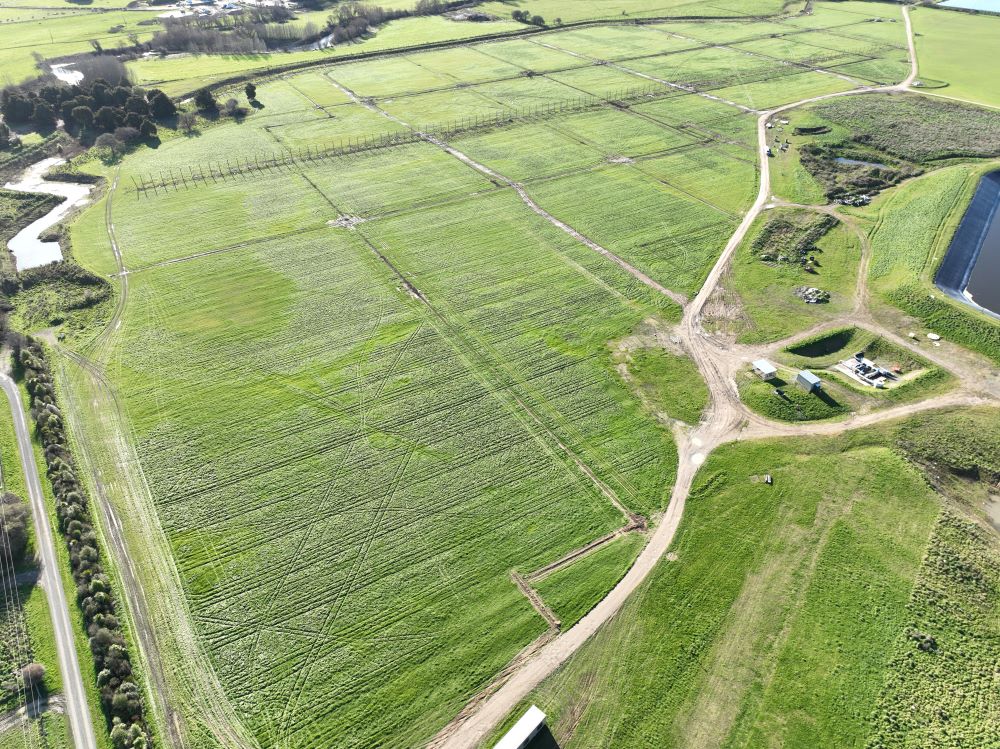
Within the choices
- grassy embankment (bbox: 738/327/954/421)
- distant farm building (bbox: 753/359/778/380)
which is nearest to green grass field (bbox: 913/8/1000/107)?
grassy embankment (bbox: 738/327/954/421)

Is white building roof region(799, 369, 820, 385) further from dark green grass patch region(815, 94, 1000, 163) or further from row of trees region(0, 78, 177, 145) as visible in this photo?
row of trees region(0, 78, 177, 145)

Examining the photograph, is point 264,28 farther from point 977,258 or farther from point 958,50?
point 958,50

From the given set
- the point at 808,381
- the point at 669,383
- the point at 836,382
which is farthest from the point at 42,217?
the point at 836,382

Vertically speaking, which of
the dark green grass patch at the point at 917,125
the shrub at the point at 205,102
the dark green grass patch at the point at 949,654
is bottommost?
the dark green grass patch at the point at 949,654

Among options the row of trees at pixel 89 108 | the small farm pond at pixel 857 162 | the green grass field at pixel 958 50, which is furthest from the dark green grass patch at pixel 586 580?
the green grass field at pixel 958 50

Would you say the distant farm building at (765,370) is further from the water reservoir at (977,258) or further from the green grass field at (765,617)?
the water reservoir at (977,258)

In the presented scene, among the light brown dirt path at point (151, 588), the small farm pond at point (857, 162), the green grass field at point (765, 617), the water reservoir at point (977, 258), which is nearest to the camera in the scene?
the green grass field at point (765, 617)
